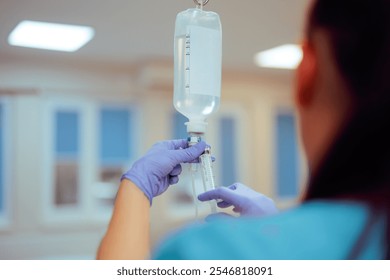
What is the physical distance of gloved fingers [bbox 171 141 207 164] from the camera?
3.37 feet

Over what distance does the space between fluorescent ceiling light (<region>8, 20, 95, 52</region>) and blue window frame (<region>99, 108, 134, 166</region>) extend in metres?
0.87

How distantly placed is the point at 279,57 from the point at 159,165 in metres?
2.70

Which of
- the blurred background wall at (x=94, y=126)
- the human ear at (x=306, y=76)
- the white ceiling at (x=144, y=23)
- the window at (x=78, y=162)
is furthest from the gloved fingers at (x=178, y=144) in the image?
the window at (x=78, y=162)

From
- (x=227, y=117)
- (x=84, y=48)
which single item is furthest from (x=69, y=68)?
(x=227, y=117)

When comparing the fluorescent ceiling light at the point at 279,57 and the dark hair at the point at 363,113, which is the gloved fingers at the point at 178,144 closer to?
the dark hair at the point at 363,113

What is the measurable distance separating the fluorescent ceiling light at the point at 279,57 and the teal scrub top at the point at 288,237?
9.32 feet

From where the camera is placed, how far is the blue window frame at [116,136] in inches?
150

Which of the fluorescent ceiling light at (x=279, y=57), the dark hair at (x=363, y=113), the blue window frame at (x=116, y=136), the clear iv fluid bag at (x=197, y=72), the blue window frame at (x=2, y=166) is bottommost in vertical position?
the dark hair at (x=363, y=113)

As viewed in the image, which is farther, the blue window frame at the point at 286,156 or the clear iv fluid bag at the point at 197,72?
the blue window frame at the point at 286,156

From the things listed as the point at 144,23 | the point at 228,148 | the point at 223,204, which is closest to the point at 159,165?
A: the point at 223,204

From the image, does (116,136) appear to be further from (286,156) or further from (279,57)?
(286,156)

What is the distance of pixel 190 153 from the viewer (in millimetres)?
1026

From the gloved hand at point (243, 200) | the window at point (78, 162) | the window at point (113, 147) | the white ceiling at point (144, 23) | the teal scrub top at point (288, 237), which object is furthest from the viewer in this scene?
the window at point (113, 147)

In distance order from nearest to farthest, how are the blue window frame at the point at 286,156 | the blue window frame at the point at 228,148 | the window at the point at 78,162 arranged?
1. the window at the point at 78,162
2. the blue window frame at the point at 228,148
3. the blue window frame at the point at 286,156
